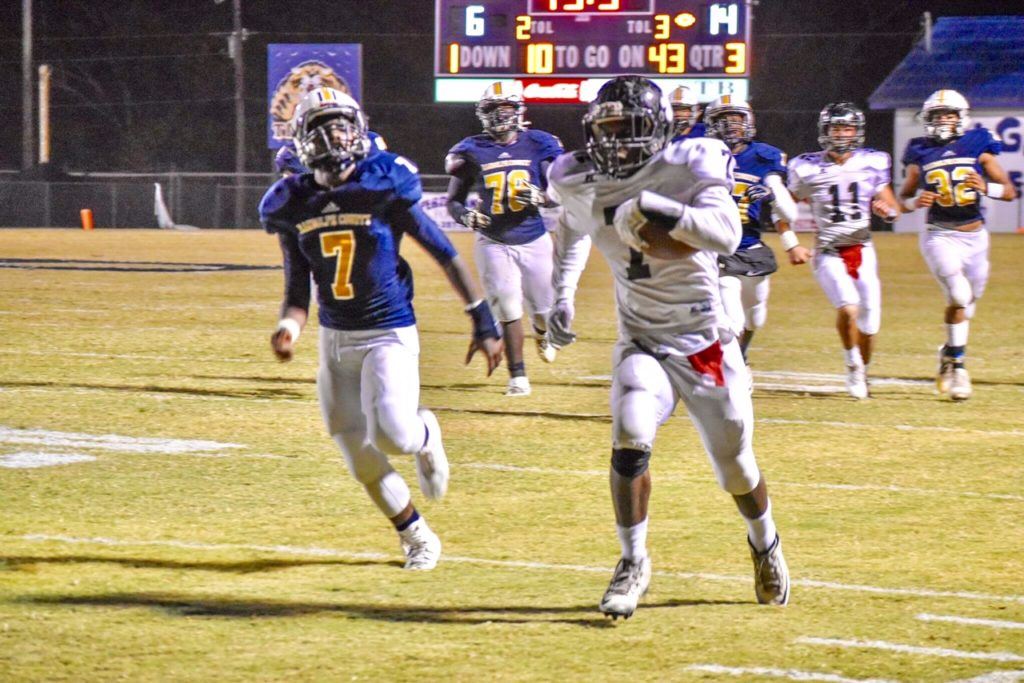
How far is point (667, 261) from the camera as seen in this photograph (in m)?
5.59

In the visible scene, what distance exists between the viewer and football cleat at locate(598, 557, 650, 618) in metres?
5.36

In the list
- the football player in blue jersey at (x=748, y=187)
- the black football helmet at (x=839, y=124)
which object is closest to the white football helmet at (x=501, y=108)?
the football player in blue jersey at (x=748, y=187)

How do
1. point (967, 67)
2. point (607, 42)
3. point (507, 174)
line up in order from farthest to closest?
1. point (967, 67)
2. point (607, 42)
3. point (507, 174)

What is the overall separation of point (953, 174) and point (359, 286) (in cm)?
631

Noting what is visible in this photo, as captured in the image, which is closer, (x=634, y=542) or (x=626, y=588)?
(x=626, y=588)

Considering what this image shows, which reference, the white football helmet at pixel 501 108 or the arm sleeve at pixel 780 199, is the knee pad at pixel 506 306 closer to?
the white football helmet at pixel 501 108

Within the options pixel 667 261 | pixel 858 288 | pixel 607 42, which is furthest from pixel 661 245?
pixel 607 42

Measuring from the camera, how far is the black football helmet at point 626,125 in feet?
18.1

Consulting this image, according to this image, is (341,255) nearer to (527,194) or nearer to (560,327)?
(560,327)

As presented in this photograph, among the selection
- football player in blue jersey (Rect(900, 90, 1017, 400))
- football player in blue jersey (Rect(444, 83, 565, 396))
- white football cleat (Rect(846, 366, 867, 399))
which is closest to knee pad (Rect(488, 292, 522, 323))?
football player in blue jersey (Rect(444, 83, 565, 396))

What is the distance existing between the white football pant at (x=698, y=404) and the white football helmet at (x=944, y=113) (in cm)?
636

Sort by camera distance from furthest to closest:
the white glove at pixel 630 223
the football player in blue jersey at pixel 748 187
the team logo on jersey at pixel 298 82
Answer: the team logo on jersey at pixel 298 82 < the football player in blue jersey at pixel 748 187 < the white glove at pixel 630 223

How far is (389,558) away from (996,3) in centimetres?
5062

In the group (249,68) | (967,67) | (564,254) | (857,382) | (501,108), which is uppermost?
(249,68)
